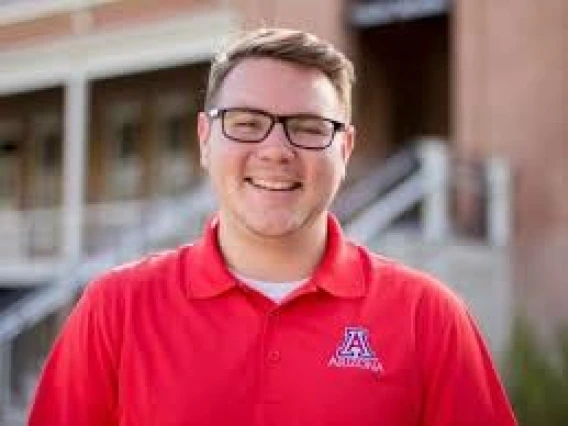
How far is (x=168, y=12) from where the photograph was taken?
17375 millimetres

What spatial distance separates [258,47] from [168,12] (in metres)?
15.2

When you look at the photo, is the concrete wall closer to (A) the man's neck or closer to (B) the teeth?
(A) the man's neck

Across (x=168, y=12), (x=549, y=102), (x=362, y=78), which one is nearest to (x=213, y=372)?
(x=549, y=102)

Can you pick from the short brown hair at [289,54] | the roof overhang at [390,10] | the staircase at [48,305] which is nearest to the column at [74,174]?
the staircase at [48,305]

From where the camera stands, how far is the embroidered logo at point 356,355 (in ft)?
7.91

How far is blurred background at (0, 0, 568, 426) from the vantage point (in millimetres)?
12477

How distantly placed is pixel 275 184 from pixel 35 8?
16858mm

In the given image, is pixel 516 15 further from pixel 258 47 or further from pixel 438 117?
pixel 258 47

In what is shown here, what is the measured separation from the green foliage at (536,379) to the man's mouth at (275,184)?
27.2ft

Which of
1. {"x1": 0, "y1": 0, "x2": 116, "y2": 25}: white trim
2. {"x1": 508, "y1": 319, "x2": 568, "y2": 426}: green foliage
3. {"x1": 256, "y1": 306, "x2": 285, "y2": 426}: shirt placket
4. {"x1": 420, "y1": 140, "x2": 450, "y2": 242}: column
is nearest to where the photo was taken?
{"x1": 256, "y1": 306, "x2": 285, "y2": 426}: shirt placket

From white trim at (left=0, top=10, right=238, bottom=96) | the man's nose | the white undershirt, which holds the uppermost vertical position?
white trim at (left=0, top=10, right=238, bottom=96)

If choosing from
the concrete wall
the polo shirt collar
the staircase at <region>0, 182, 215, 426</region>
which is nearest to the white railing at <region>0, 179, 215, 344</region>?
the staircase at <region>0, 182, 215, 426</region>

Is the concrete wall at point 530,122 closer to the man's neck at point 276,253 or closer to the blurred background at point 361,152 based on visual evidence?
the blurred background at point 361,152

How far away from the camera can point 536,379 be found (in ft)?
35.7
